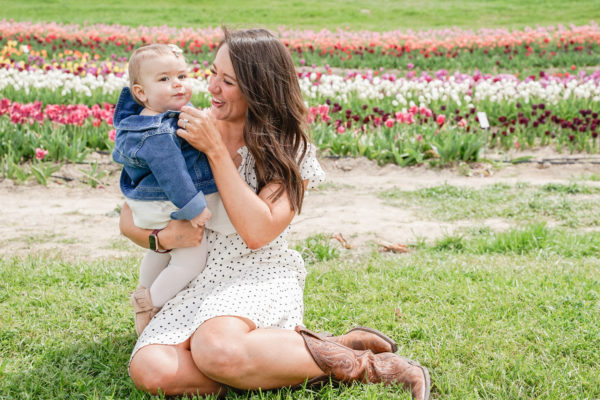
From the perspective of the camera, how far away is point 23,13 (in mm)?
21281

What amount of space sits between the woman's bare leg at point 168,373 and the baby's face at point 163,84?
2.89 feet

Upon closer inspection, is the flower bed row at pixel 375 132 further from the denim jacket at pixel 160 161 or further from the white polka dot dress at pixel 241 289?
the white polka dot dress at pixel 241 289

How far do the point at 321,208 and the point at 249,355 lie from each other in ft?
9.83

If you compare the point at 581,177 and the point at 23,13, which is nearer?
the point at 581,177

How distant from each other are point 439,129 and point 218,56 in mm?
4764

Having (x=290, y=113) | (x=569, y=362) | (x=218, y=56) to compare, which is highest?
(x=218, y=56)

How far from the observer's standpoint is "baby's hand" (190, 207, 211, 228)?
2.40 meters

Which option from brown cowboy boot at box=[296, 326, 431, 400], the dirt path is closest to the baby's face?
brown cowboy boot at box=[296, 326, 431, 400]

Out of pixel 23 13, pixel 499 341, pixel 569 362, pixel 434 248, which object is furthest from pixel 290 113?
pixel 23 13

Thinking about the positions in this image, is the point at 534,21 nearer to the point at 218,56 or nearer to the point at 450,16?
the point at 450,16

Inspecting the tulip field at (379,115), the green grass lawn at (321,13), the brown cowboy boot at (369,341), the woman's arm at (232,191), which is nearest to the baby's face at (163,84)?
the woman's arm at (232,191)

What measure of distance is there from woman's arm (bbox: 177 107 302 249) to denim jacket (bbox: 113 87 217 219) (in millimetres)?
70

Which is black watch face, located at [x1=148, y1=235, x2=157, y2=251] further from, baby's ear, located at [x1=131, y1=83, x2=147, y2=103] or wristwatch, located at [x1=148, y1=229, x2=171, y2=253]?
baby's ear, located at [x1=131, y1=83, x2=147, y2=103]

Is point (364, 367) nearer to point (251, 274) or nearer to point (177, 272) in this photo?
point (251, 274)
